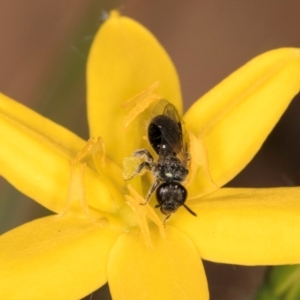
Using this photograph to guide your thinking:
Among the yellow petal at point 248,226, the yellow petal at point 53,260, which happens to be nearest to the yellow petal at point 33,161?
A: the yellow petal at point 53,260

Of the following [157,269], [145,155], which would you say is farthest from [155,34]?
[157,269]

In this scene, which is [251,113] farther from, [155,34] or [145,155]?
[155,34]

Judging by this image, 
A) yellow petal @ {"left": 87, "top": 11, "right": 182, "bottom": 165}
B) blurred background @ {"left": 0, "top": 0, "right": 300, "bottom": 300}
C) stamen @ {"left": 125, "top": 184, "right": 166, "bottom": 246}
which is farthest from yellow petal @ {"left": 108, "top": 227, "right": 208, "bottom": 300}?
blurred background @ {"left": 0, "top": 0, "right": 300, "bottom": 300}

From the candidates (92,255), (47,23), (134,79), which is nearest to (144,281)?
(92,255)

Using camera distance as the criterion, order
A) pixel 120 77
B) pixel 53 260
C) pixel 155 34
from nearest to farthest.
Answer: pixel 53 260, pixel 120 77, pixel 155 34

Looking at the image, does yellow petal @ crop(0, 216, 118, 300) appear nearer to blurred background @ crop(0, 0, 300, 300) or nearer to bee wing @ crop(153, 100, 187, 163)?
bee wing @ crop(153, 100, 187, 163)

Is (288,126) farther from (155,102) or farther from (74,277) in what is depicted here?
(74,277)
